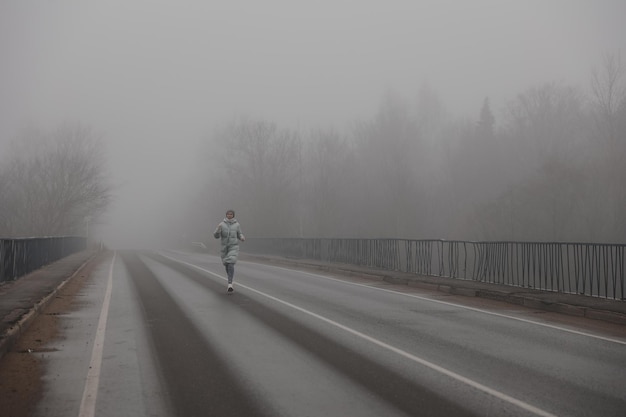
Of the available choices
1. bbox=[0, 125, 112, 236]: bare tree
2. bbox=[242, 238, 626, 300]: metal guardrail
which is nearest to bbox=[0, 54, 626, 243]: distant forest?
bbox=[0, 125, 112, 236]: bare tree

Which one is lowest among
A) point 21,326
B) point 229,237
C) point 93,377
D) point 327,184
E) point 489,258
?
point 93,377

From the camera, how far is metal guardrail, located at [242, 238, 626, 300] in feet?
44.0

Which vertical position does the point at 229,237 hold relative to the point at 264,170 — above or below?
below

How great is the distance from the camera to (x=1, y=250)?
46.7 ft

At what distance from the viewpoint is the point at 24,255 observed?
17297mm

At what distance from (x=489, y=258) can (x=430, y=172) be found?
154ft

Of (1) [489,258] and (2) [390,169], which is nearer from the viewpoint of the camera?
(1) [489,258]

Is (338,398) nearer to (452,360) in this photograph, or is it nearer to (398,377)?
(398,377)

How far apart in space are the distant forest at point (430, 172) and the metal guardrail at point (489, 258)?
54.6 ft

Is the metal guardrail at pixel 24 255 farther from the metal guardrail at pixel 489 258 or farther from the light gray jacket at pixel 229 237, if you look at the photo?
the metal guardrail at pixel 489 258

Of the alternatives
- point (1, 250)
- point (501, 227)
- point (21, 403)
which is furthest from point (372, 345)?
point (501, 227)

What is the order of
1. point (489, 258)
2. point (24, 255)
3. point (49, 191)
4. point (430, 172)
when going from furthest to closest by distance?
point (430, 172), point (49, 191), point (24, 255), point (489, 258)

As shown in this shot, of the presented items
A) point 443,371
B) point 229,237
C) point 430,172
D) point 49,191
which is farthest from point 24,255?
point 430,172

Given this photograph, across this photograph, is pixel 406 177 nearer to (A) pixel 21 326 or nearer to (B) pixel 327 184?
(B) pixel 327 184
